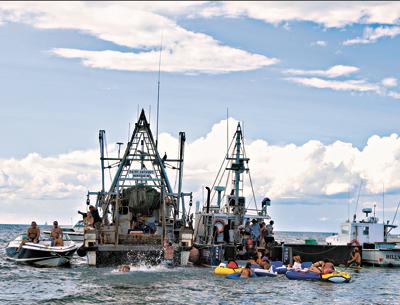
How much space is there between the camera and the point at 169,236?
4222 cm

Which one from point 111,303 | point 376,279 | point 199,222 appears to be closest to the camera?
point 111,303

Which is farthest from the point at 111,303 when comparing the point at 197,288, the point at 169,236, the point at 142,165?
the point at 142,165

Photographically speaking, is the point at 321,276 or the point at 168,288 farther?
the point at 321,276

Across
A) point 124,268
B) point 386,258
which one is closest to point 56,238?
point 124,268

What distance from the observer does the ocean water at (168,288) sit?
95.8 ft

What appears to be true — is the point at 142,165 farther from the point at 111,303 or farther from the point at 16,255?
the point at 111,303

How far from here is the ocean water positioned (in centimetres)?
2919

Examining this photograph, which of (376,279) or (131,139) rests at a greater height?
(131,139)

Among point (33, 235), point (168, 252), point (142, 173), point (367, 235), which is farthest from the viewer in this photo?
point (367, 235)

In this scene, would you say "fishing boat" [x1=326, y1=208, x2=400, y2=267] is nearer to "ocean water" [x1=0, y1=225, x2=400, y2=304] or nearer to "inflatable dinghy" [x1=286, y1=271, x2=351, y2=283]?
"ocean water" [x1=0, y1=225, x2=400, y2=304]

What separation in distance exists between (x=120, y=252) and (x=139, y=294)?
9274 millimetres

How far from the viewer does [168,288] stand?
31844 millimetres

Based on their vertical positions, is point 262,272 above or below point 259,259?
below

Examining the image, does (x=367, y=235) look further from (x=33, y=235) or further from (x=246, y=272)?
(x=33, y=235)
